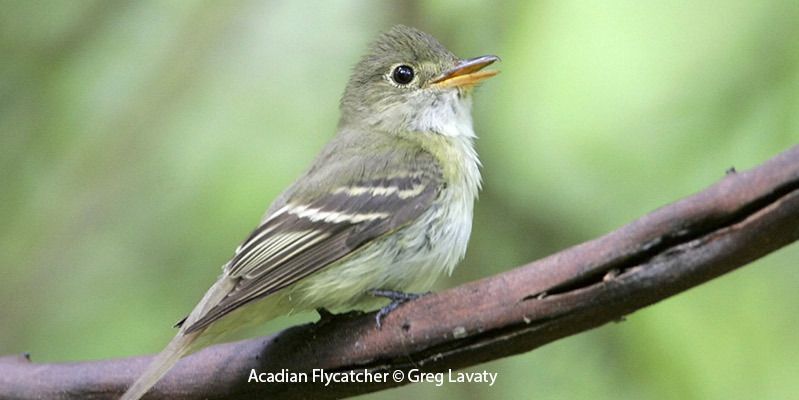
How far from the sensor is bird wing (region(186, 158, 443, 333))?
2.95 meters

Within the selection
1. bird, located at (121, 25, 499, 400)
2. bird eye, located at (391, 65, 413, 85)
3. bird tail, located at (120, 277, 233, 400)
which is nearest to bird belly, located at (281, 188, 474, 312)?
bird, located at (121, 25, 499, 400)

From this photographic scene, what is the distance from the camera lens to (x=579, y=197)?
14.5 ft

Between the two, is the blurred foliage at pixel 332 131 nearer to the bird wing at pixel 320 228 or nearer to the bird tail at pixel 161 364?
the bird wing at pixel 320 228

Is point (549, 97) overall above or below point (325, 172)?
above

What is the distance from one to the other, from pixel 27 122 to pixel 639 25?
3.11 metres

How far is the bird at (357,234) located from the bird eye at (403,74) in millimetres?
248

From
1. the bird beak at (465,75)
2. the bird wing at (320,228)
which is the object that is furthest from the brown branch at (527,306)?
the bird beak at (465,75)

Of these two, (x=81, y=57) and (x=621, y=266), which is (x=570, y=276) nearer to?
(x=621, y=266)

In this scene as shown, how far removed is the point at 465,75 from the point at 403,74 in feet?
1.05

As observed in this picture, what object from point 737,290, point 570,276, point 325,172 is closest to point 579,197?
point 737,290

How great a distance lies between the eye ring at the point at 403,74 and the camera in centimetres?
413

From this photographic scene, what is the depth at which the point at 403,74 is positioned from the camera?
4.14m

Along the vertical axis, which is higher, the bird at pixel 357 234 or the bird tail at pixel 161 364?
the bird at pixel 357 234

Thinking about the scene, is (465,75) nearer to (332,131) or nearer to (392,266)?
(392,266)
